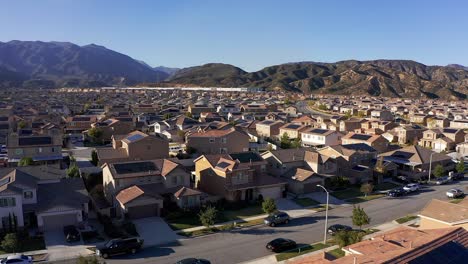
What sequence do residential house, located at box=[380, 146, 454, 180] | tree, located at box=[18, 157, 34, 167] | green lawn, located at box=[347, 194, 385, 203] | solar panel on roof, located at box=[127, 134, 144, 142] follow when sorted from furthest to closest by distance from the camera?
residential house, located at box=[380, 146, 454, 180] → solar panel on roof, located at box=[127, 134, 144, 142] → tree, located at box=[18, 157, 34, 167] → green lawn, located at box=[347, 194, 385, 203]

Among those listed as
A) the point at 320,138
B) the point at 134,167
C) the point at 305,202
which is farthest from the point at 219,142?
the point at 320,138

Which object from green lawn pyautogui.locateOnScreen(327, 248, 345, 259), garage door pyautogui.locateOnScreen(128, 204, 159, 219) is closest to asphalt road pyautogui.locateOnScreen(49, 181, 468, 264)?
green lawn pyautogui.locateOnScreen(327, 248, 345, 259)

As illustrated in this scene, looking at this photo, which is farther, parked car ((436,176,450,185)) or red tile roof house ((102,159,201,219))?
parked car ((436,176,450,185))

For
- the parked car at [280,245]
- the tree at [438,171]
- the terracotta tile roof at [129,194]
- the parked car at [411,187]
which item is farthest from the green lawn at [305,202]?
the tree at [438,171]

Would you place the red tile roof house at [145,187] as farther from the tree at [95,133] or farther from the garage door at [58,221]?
the tree at [95,133]

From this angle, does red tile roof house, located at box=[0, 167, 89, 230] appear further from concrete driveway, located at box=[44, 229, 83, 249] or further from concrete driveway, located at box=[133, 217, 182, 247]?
concrete driveway, located at box=[133, 217, 182, 247]

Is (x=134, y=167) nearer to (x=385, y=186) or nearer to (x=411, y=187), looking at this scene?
(x=385, y=186)

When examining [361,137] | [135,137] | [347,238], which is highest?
[135,137]
